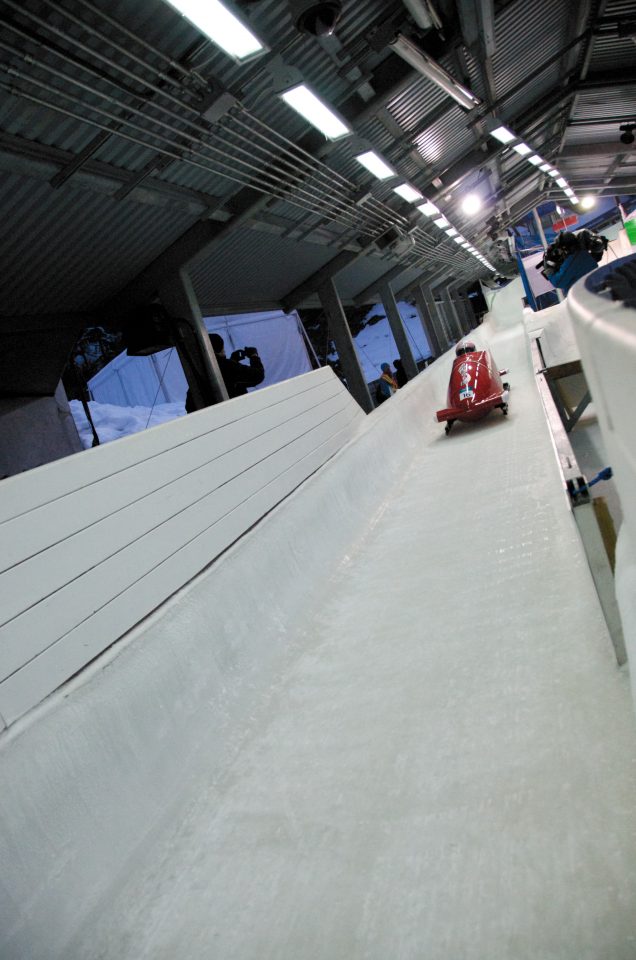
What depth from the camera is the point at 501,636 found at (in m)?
2.40

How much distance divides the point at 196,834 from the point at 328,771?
0.39 metres

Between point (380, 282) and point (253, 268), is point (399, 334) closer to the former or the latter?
point (380, 282)

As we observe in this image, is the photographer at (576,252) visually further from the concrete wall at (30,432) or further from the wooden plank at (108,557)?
the wooden plank at (108,557)

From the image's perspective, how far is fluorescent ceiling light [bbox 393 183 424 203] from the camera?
980 cm

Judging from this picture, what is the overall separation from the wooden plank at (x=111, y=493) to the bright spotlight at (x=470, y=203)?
12372 millimetres

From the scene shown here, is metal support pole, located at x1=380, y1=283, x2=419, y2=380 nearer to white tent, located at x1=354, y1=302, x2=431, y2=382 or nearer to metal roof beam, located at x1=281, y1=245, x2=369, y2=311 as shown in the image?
white tent, located at x1=354, y1=302, x2=431, y2=382

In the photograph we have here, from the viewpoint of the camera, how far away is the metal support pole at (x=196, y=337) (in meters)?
7.71

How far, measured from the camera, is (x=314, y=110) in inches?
220

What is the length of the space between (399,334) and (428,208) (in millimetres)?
5365

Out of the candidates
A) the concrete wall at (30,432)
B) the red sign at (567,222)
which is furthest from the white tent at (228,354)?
the red sign at (567,222)

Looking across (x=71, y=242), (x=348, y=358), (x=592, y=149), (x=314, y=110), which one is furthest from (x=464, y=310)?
(x=71, y=242)

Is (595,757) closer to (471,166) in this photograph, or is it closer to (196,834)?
(196,834)

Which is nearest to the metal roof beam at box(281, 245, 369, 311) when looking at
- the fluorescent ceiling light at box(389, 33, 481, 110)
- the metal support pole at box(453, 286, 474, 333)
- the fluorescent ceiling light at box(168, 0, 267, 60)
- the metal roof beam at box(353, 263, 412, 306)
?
the fluorescent ceiling light at box(389, 33, 481, 110)

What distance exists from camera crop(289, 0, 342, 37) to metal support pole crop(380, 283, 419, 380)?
13.0 meters
